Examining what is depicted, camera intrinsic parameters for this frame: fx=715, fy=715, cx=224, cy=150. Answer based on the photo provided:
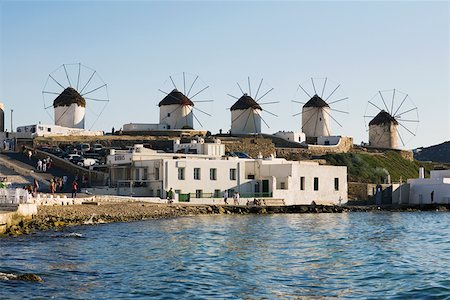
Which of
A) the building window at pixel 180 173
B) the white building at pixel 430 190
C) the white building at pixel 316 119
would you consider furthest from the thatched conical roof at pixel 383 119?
the building window at pixel 180 173

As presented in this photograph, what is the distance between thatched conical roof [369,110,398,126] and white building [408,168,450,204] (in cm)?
3637

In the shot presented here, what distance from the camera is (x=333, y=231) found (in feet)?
119

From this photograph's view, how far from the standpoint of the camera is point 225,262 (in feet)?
79.0

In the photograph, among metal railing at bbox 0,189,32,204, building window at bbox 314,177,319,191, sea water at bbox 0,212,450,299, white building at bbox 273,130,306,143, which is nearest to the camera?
sea water at bbox 0,212,450,299

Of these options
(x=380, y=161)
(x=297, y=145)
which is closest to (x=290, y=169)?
(x=297, y=145)

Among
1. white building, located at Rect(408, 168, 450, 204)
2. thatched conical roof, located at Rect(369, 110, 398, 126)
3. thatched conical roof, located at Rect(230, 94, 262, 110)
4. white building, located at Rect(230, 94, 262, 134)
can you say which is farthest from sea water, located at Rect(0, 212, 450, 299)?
thatched conical roof, located at Rect(369, 110, 398, 126)

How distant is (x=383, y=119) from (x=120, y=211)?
2669 inches

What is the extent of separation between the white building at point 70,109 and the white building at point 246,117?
19.7 meters

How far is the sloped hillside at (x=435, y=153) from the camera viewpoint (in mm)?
138875

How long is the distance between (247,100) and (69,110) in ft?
76.8

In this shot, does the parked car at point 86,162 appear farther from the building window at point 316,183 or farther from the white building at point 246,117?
the white building at point 246,117

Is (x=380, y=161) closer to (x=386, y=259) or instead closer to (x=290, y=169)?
(x=290, y=169)

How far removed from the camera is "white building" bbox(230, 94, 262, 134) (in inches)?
3612

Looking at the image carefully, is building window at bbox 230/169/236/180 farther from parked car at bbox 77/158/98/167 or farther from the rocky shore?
parked car at bbox 77/158/98/167
